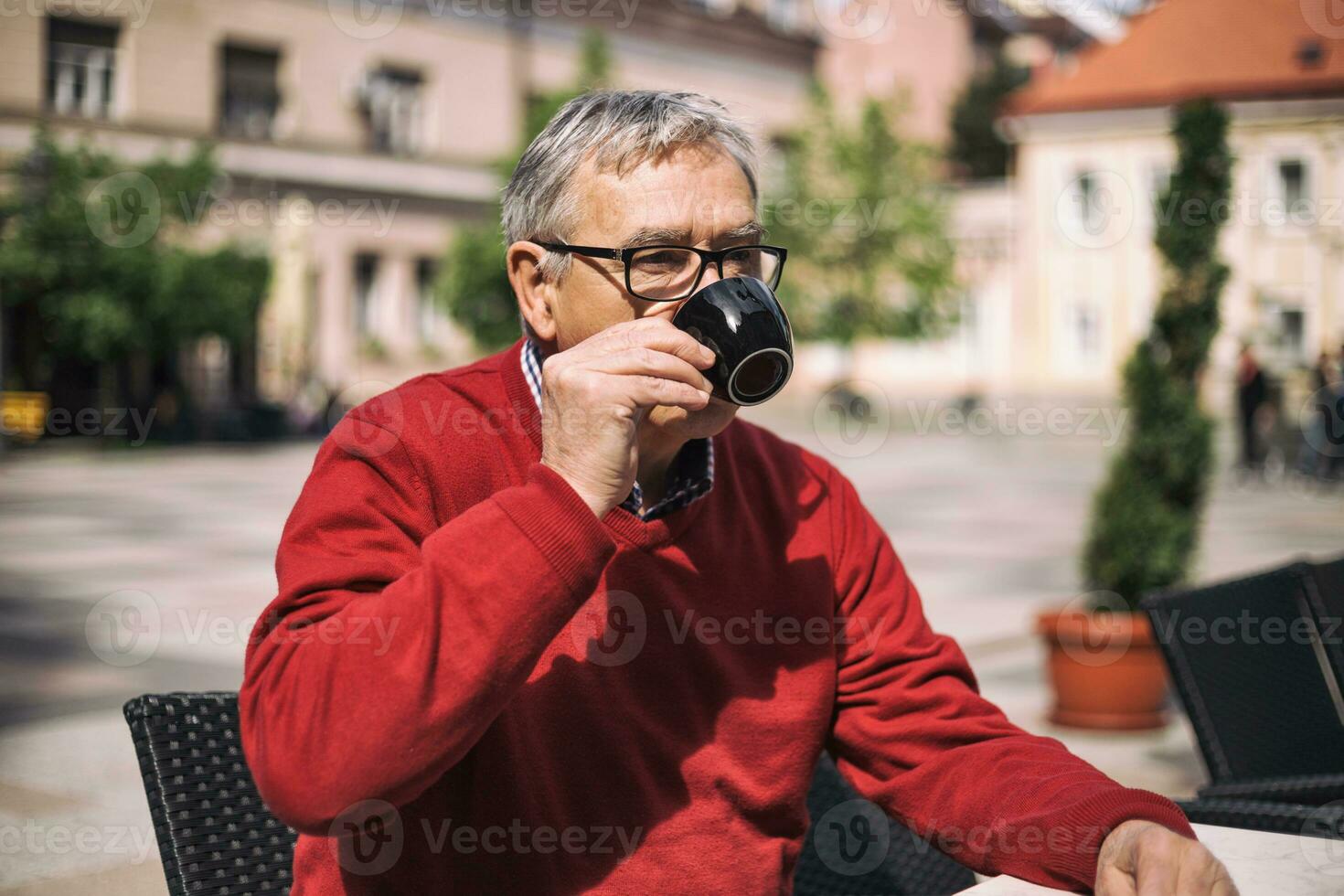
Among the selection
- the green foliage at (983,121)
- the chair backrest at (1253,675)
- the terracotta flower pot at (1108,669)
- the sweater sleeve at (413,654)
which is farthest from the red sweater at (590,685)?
the green foliage at (983,121)

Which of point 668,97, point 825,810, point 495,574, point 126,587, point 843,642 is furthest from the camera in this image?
point 126,587

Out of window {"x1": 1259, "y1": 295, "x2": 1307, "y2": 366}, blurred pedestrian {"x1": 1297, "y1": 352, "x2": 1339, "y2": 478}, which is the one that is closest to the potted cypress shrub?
blurred pedestrian {"x1": 1297, "y1": 352, "x2": 1339, "y2": 478}

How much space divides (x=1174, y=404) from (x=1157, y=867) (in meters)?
Result: 5.27

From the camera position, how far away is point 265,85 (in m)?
32.4

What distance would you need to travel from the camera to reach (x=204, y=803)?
75.7 inches

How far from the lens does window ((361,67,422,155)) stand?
34188 mm

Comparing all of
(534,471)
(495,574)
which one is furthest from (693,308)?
(495,574)

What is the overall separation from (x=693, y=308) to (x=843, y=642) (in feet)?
2.20

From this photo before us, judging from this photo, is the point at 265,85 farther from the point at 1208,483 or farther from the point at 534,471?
the point at 534,471

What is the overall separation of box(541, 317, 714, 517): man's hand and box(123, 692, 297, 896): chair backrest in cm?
70

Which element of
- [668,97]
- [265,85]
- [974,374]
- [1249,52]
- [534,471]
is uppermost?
[1249,52]

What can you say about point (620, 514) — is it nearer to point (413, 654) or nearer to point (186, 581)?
point (413, 654)

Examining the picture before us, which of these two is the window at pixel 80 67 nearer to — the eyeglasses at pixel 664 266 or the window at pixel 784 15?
the window at pixel 784 15

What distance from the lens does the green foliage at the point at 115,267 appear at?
23.2 metres
